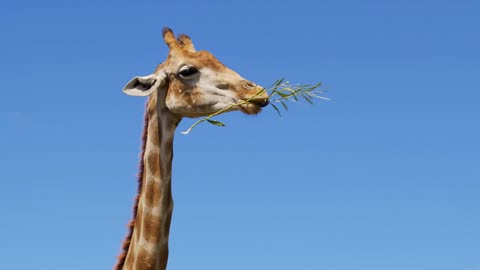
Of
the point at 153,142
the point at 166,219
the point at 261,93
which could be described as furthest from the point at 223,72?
the point at 166,219

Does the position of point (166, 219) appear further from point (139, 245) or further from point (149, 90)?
point (149, 90)

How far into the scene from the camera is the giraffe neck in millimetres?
10953

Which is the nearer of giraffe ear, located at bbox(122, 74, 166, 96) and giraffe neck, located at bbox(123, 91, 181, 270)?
giraffe neck, located at bbox(123, 91, 181, 270)

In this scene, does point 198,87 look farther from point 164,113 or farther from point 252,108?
point 252,108

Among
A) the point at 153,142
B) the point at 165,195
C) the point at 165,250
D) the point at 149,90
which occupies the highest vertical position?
the point at 149,90

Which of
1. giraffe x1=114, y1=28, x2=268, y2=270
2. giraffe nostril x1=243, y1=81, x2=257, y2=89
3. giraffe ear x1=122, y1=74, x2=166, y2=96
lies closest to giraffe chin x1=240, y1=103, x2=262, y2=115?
giraffe x1=114, y1=28, x2=268, y2=270

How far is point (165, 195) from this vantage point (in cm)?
1116

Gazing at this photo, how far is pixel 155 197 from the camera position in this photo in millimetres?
11156

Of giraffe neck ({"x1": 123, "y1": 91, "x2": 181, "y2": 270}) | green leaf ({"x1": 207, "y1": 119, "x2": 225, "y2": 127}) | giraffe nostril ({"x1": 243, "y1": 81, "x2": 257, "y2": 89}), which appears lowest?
giraffe neck ({"x1": 123, "y1": 91, "x2": 181, "y2": 270})

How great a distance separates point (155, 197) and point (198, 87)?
1.88 metres

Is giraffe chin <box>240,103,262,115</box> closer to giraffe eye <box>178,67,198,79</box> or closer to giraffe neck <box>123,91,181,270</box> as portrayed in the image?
giraffe eye <box>178,67,198,79</box>

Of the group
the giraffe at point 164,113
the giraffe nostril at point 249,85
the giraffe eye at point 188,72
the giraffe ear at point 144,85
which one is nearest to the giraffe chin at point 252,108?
the giraffe at point 164,113

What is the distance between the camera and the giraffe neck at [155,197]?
10953 millimetres

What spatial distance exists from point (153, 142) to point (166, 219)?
1277mm
